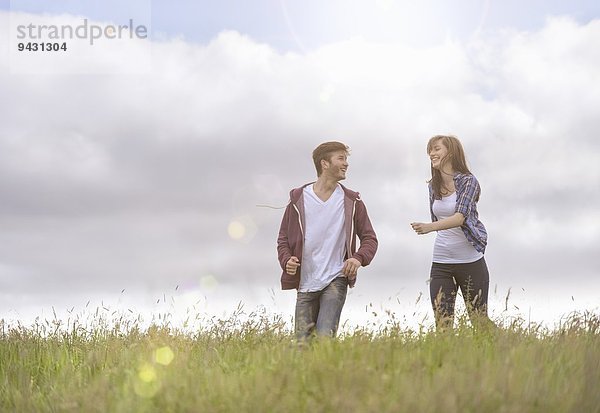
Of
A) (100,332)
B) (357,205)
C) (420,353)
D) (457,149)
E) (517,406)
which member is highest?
(457,149)

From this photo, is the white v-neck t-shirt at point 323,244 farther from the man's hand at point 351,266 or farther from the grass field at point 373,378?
the grass field at point 373,378

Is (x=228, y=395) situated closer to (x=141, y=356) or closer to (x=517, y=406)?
(x=517, y=406)

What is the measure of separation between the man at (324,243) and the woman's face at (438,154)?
910 mm

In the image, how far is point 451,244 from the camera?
319 inches

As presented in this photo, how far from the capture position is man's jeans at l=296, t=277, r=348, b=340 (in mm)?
7816

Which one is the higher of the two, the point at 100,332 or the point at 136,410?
the point at 100,332

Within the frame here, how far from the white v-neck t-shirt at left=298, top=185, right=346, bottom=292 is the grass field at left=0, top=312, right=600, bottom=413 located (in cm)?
88

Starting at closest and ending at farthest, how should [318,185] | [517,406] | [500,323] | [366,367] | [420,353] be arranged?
[517,406] → [366,367] → [420,353] → [500,323] → [318,185]

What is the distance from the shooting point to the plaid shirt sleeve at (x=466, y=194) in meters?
7.94

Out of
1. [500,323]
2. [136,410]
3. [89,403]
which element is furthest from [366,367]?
[500,323]

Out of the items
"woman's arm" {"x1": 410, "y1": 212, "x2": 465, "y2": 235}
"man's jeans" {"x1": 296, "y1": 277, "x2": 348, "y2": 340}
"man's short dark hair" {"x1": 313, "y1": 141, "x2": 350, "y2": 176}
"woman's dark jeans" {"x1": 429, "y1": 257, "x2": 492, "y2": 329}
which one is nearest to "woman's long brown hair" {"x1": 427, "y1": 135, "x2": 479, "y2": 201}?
"woman's arm" {"x1": 410, "y1": 212, "x2": 465, "y2": 235}

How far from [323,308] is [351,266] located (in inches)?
21.8

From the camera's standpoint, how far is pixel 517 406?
4668mm

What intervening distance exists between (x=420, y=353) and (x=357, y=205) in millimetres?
2569
